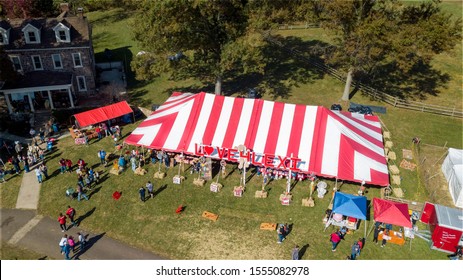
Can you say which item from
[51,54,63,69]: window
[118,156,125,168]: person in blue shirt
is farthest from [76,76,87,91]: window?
[118,156,125,168]: person in blue shirt

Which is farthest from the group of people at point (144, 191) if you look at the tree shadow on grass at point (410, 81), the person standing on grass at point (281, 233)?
the tree shadow on grass at point (410, 81)

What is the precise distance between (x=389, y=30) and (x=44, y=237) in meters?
27.2

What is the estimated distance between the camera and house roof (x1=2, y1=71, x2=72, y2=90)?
31312 millimetres

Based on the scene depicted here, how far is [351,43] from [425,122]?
926 cm

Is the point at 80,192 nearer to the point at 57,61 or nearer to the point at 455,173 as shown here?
the point at 57,61

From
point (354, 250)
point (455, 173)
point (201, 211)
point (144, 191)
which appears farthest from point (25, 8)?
point (455, 173)

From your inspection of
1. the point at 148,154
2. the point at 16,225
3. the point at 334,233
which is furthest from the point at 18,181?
the point at 334,233

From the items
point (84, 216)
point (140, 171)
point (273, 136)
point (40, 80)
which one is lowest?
point (84, 216)

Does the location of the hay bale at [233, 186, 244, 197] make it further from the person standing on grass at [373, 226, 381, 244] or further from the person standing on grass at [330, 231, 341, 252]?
the person standing on grass at [373, 226, 381, 244]

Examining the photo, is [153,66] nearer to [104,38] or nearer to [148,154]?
[148,154]

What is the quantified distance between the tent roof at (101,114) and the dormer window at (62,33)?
29.9 feet

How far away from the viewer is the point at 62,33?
110ft

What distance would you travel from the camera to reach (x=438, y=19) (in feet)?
91.3

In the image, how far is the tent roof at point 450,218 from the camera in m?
18.5
